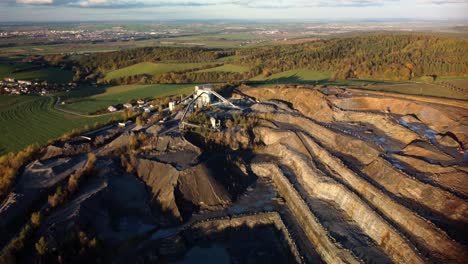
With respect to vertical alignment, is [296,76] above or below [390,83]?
below

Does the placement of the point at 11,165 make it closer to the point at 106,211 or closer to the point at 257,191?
the point at 106,211

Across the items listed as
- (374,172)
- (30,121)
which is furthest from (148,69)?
(374,172)

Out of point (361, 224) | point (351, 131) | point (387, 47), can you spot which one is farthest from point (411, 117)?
point (387, 47)

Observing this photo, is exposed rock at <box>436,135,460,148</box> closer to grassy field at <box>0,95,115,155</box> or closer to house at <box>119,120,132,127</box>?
house at <box>119,120,132,127</box>

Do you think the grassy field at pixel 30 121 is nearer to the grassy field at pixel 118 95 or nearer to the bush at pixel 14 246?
the grassy field at pixel 118 95

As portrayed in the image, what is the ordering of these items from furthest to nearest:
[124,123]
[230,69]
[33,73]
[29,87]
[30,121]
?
[230,69]
[33,73]
[29,87]
[30,121]
[124,123]
